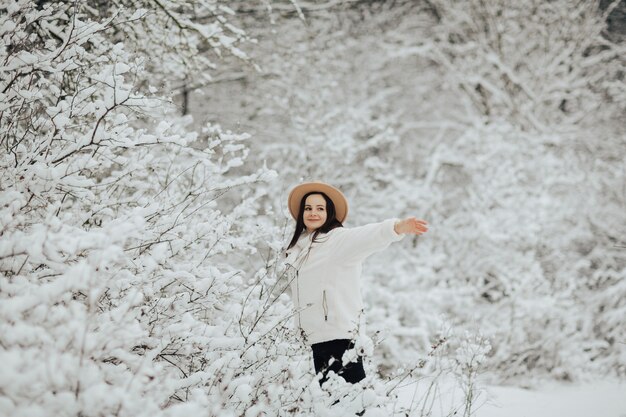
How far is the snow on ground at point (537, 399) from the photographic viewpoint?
4.01 m

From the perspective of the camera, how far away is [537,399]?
4.86 m

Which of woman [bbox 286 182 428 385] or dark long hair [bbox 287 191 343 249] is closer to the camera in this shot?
woman [bbox 286 182 428 385]

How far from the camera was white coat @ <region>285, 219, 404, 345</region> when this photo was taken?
2.53 m

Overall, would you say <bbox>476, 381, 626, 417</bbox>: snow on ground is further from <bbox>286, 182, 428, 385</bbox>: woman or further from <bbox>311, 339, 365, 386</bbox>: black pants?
<bbox>286, 182, 428, 385</bbox>: woman

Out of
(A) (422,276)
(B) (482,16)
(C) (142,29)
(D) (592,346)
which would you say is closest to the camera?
(C) (142,29)

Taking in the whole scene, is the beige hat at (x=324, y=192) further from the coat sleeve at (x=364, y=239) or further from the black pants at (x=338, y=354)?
the black pants at (x=338, y=354)

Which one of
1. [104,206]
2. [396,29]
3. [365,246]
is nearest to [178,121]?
[104,206]

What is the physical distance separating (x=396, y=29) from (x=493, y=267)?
598 cm

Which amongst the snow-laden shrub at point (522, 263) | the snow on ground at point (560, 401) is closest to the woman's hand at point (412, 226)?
the snow on ground at point (560, 401)

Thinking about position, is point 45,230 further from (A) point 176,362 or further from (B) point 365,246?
(B) point 365,246

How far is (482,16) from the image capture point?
10594mm

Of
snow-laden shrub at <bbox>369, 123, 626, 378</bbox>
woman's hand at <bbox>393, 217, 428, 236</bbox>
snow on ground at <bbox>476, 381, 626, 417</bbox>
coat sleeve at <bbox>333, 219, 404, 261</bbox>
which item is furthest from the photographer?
snow-laden shrub at <bbox>369, 123, 626, 378</bbox>

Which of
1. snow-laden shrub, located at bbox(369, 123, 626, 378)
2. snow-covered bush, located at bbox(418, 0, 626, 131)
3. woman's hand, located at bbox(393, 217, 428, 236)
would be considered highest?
woman's hand, located at bbox(393, 217, 428, 236)

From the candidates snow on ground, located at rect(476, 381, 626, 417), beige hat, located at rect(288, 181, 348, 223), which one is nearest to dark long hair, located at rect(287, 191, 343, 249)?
beige hat, located at rect(288, 181, 348, 223)
